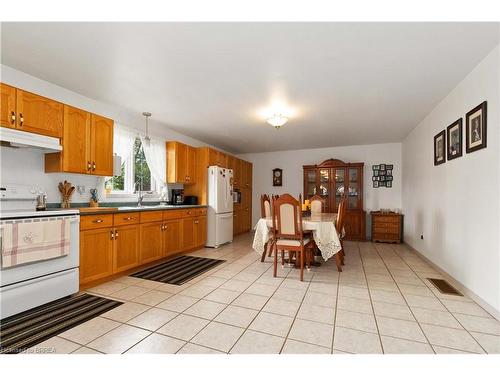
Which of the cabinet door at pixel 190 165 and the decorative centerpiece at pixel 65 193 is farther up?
the cabinet door at pixel 190 165

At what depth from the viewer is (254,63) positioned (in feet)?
7.75

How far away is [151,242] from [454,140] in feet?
13.9

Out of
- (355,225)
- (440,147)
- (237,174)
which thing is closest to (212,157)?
(237,174)

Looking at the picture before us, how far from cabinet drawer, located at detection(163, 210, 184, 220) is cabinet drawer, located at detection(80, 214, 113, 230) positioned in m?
0.96

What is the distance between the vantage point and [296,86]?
2861 millimetres

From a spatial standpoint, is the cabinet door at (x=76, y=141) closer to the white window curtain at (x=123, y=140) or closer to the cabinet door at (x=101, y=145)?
the cabinet door at (x=101, y=145)

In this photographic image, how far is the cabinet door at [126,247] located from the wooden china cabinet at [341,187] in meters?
4.43

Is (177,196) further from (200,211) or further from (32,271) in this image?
Answer: (32,271)

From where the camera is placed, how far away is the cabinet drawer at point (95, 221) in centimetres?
267

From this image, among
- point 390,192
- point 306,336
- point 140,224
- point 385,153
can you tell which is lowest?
point 306,336

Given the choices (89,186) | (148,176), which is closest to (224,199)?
(148,176)

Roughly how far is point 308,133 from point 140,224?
3.67 metres

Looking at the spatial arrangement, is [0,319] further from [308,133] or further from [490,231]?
[308,133]

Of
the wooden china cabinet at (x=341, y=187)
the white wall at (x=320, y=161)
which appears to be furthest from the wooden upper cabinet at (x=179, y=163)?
the wooden china cabinet at (x=341, y=187)
